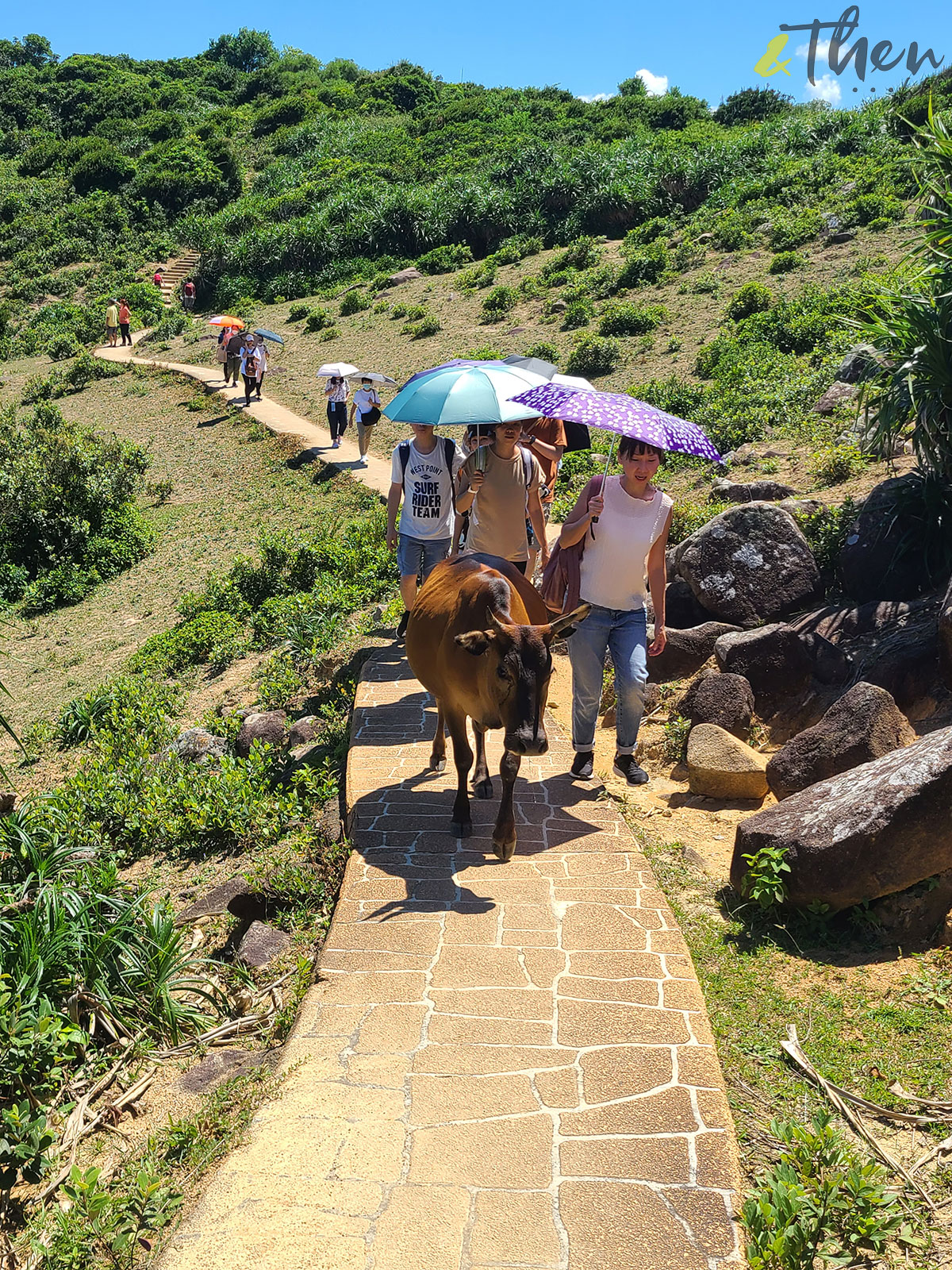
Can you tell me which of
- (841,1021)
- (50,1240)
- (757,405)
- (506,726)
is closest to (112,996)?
(50,1240)

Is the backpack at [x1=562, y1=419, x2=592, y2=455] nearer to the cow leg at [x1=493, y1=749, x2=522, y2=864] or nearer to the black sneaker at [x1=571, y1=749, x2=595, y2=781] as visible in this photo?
the black sneaker at [x1=571, y1=749, x2=595, y2=781]

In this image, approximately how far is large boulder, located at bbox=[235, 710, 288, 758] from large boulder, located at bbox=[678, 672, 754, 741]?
3937 mm

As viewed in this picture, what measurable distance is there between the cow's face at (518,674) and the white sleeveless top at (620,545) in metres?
1.07

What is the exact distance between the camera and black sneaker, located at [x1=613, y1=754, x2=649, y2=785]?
23.5 ft

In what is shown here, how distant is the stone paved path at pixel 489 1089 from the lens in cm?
347

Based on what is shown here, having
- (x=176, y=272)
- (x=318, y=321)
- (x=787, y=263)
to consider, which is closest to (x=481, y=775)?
(x=787, y=263)

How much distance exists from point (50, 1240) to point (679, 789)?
16.3ft

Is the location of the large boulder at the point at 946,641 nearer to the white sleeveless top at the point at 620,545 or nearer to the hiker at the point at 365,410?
the white sleeveless top at the point at 620,545

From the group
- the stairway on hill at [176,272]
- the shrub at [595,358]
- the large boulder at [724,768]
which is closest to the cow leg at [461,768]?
the large boulder at [724,768]

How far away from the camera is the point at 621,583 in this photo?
6.70 metres

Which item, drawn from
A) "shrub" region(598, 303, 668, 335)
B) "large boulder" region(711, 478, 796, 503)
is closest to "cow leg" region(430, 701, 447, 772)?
"large boulder" region(711, 478, 796, 503)

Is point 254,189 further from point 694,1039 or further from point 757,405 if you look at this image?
point 694,1039

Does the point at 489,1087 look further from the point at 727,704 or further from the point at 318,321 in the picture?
the point at 318,321

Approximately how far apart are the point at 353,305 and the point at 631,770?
28863mm
